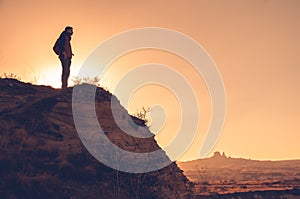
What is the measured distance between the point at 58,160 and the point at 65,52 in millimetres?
6704

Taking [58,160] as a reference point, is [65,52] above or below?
above

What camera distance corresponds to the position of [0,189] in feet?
36.2

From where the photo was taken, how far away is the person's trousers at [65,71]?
17.4 m

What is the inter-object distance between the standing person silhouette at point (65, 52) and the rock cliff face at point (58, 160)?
56.1 inches

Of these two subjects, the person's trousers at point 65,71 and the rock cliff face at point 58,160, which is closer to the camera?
the rock cliff face at point 58,160

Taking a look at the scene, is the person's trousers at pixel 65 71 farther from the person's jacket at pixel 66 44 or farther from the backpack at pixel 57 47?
the backpack at pixel 57 47

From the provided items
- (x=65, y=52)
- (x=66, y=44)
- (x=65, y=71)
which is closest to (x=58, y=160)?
(x=65, y=71)

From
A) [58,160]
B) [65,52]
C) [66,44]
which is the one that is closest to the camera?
[58,160]

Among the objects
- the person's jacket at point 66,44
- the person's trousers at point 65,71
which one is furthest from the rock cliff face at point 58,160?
the person's jacket at point 66,44

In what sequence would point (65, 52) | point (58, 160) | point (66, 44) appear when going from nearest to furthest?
point (58, 160)
point (65, 52)
point (66, 44)

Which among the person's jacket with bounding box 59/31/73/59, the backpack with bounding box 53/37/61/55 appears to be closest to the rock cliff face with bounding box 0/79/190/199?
the person's jacket with bounding box 59/31/73/59

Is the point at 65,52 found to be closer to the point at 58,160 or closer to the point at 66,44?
the point at 66,44

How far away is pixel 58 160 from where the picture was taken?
12719 millimetres

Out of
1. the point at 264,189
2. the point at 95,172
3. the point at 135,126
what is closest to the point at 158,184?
the point at 95,172
